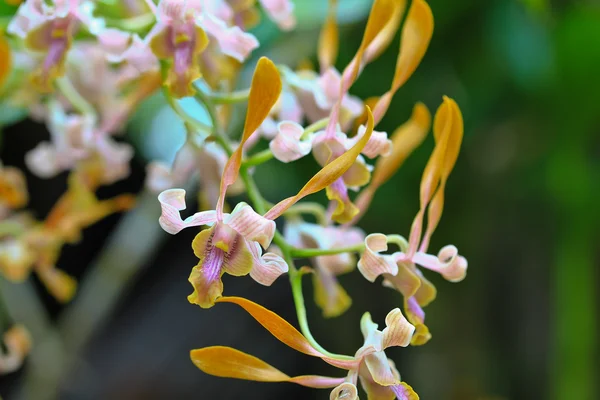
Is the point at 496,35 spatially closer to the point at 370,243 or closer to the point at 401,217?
the point at 401,217

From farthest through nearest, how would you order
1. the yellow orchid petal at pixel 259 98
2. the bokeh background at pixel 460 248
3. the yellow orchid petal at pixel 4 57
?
the bokeh background at pixel 460 248, the yellow orchid petal at pixel 4 57, the yellow orchid petal at pixel 259 98

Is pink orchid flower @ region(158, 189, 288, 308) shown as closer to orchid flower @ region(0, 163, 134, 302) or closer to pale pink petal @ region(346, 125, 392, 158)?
pale pink petal @ region(346, 125, 392, 158)

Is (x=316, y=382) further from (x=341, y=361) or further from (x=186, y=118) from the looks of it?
(x=186, y=118)

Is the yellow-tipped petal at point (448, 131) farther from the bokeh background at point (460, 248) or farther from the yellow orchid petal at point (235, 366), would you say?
the bokeh background at point (460, 248)

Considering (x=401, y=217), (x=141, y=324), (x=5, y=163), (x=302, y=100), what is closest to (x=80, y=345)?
(x=141, y=324)

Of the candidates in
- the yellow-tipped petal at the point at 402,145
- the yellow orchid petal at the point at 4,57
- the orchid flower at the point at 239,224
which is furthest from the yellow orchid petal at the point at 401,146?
the yellow orchid petal at the point at 4,57

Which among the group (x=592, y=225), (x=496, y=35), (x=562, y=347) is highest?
(x=496, y=35)

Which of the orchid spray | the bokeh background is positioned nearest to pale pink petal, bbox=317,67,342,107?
the orchid spray
